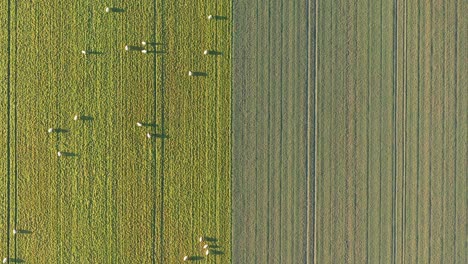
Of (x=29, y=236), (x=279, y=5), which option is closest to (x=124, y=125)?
(x=29, y=236)

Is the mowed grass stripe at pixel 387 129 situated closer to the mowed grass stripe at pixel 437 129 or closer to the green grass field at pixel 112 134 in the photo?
the mowed grass stripe at pixel 437 129

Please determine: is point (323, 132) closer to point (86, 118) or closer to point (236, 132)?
point (236, 132)

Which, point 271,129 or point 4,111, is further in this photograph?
point 271,129

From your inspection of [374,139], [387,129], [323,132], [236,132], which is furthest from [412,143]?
[236,132]

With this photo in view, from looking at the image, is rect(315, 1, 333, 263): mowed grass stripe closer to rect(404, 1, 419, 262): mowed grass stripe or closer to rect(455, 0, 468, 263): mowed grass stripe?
rect(404, 1, 419, 262): mowed grass stripe

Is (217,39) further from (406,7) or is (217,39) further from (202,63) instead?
(406,7)

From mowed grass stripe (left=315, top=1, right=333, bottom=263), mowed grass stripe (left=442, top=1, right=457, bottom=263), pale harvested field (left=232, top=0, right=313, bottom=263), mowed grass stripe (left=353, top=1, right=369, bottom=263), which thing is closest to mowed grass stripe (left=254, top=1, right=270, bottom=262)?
pale harvested field (left=232, top=0, right=313, bottom=263)
